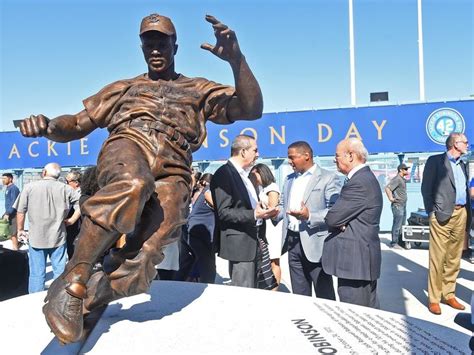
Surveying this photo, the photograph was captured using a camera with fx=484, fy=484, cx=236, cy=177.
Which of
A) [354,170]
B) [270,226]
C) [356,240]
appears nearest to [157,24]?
[354,170]

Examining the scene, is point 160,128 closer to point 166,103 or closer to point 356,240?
point 166,103

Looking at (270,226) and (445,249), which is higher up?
(270,226)

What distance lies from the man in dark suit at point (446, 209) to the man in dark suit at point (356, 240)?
1.75m

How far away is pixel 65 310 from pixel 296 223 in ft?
7.88

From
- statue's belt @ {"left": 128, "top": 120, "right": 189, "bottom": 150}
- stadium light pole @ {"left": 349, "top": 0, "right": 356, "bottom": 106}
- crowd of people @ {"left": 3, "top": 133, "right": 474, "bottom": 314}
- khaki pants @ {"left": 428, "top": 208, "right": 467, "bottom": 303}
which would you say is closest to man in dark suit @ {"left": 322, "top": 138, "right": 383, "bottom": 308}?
crowd of people @ {"left": 3, "top": 133, "right": 474, "bottom": 314}

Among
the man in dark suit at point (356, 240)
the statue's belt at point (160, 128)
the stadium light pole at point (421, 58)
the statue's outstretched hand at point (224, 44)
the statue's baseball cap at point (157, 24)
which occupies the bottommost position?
the man in dark suit at point (356, 240)

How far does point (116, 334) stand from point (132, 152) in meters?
0.90

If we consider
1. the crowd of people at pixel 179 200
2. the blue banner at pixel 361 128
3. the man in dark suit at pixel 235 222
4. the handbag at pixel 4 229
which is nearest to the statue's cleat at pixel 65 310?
the crowd of people at pixel 179 200

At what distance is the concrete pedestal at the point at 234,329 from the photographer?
2127mm

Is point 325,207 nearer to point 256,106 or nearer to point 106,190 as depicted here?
point 256,106

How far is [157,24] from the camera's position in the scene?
2619 millimetres

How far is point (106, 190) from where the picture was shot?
2.17 m

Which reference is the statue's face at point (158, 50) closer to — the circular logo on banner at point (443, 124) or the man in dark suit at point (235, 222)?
the man in dark suit at point (235, 222)

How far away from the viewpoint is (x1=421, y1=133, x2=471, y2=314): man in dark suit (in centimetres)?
481
